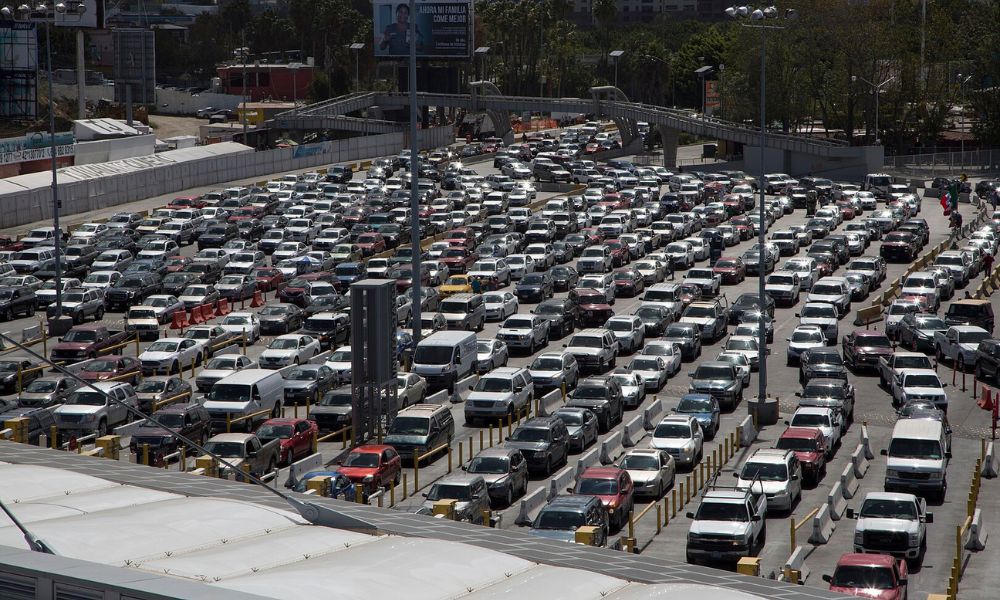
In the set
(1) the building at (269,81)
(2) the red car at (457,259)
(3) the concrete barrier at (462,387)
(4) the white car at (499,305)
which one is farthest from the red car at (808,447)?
(1) the building at (269,81)

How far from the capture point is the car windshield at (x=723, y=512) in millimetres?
27453

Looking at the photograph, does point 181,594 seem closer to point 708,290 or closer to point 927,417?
point 927,417

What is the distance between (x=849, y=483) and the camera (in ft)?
106

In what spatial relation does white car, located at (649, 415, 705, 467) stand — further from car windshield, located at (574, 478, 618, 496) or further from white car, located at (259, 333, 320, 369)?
white car, located at (259, 333, 320, 369)

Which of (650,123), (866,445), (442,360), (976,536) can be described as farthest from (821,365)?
(650,123)

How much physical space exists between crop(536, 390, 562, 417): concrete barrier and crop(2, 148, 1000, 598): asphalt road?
205 centimetres

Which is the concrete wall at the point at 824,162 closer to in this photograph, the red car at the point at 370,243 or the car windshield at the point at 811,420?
the red car at the point at 370,243

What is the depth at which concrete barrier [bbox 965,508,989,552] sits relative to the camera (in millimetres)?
27828

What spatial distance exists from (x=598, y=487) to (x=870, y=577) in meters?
6.89

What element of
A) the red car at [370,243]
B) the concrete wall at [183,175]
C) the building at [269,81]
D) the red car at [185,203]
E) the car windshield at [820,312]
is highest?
the building at [269,81]

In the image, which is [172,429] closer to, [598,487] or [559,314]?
[598,487]

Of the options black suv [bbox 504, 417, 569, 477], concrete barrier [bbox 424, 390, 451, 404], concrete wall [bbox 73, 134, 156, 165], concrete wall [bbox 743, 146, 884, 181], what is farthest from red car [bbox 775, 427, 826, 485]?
concrete wall [bbox 73, 134, 156, 165]

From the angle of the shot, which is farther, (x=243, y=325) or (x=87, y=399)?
(x=243, y=325)

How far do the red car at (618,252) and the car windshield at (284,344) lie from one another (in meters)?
20.2
